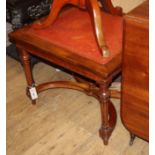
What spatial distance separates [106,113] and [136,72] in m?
0.34

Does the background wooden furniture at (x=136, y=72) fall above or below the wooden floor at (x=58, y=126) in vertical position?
above

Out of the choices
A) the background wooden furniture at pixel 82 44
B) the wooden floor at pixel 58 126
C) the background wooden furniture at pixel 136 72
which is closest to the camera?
the background wooden furniture at pixel 136 72

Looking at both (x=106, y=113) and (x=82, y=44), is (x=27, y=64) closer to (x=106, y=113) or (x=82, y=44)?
(x=82, y=44)

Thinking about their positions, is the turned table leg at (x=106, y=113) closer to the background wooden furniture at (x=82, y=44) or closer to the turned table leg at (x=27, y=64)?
the background wooden furniture at (x=82, y=44)

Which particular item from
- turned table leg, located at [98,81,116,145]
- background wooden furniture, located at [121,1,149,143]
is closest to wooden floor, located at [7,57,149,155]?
turned table leg, located at [98,81,116,145]

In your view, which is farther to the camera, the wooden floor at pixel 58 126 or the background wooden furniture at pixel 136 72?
the wooden floor at pixel 58 126

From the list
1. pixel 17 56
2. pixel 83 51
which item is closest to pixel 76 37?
pixel 83 51

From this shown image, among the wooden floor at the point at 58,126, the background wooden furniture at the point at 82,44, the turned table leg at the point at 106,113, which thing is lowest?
the wooden floor at the point at 58,126

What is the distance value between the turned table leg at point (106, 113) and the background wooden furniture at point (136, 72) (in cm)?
9

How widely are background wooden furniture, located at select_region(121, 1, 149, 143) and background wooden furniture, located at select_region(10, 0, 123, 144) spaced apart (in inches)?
4.2

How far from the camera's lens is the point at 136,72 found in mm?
1202

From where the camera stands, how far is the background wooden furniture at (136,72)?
1100 millimetres

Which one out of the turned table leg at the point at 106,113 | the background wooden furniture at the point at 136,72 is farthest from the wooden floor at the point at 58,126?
the background wooden furniture at the point at 136,72

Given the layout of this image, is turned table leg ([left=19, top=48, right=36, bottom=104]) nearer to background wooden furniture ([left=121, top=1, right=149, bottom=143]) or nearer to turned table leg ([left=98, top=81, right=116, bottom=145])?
turned table leg ([left=98, top=81, right=116, bottom=145])
